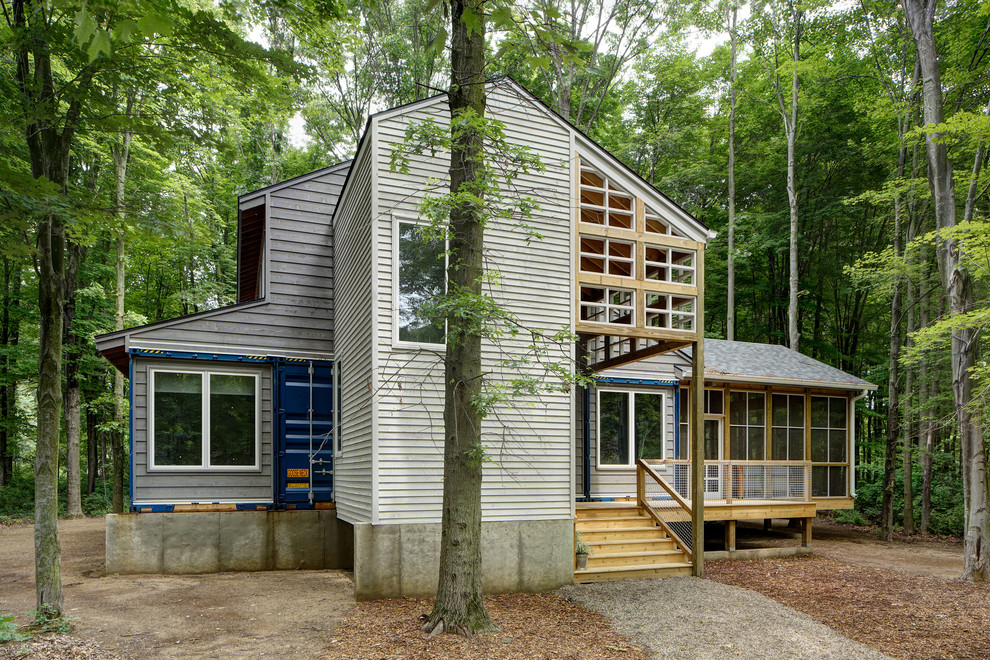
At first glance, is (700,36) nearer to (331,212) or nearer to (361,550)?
(331,212)

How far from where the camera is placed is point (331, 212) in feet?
37.9

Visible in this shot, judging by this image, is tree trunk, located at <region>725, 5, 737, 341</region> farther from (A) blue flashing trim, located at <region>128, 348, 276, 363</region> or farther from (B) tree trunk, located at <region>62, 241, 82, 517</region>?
(B) tree trunk, located at <region>62, 241, 82, 517</region>

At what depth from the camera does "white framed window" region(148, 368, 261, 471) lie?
9867 millimetres

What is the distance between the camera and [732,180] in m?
22.1

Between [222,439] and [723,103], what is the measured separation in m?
21.0

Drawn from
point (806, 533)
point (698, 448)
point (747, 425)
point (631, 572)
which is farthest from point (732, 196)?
point (631, 572)

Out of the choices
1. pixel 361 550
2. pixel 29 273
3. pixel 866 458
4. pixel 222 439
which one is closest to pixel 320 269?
pixel 222 439

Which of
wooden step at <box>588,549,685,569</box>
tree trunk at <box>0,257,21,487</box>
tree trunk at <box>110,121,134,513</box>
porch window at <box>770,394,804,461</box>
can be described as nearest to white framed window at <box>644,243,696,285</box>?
wooden step at <box>588,549,685,569</box>

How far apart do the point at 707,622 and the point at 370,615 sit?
3.61 m

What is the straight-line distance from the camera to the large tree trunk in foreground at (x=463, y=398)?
6.40m

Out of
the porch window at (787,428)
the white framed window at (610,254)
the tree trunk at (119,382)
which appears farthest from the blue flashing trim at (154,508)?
the porch window at (787,428)

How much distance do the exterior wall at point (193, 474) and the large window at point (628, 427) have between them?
5845 millimetres

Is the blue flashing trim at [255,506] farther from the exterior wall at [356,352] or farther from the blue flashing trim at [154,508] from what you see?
the exterior wall at [356,352]

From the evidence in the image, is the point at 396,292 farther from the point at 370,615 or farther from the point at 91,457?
the point at 91,457
